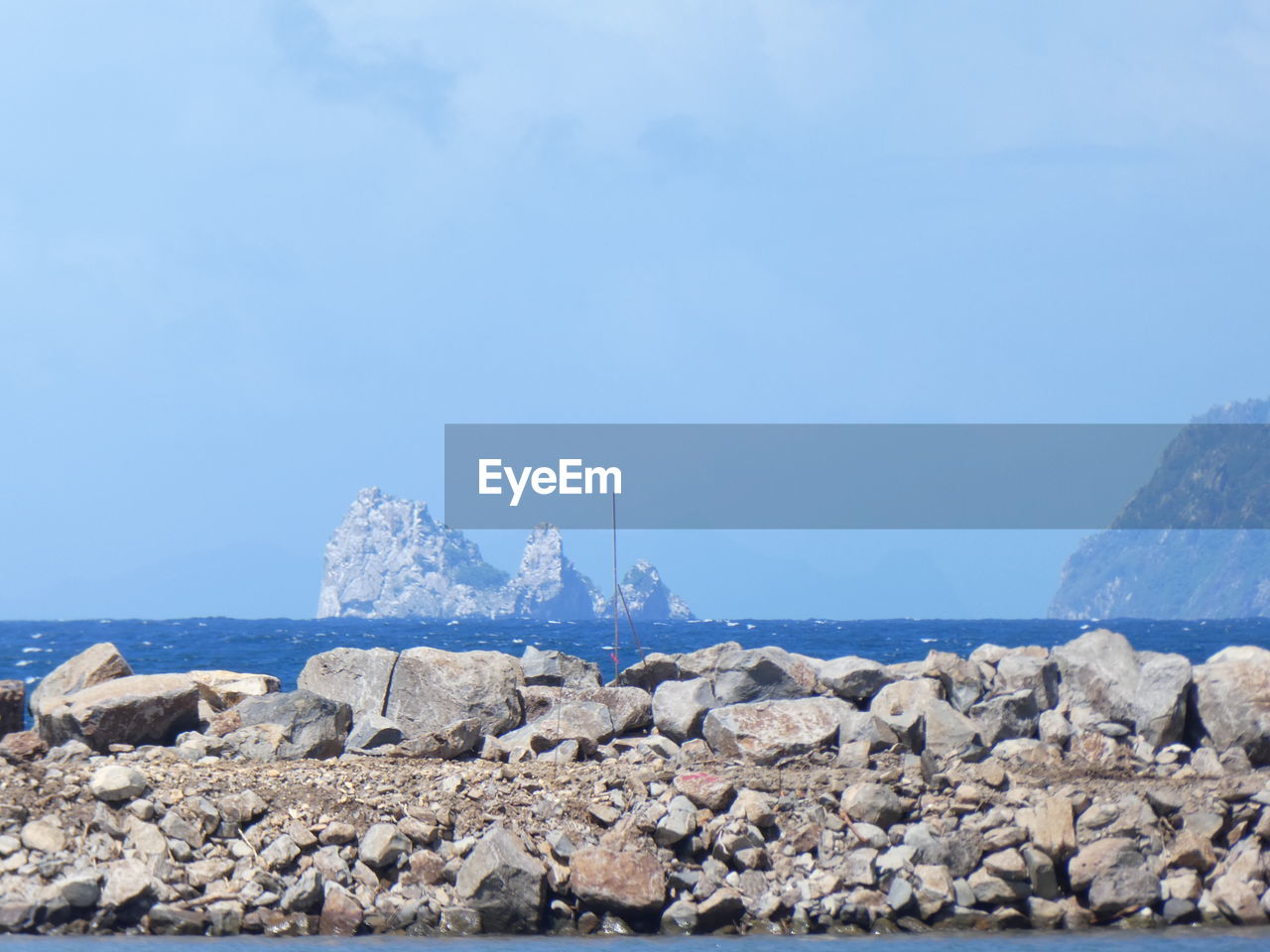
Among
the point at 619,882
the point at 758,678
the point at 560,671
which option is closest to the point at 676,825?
the point at 619,882

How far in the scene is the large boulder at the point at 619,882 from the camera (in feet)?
40.5

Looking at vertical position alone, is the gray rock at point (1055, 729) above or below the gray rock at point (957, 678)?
below

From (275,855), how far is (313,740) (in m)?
2.69

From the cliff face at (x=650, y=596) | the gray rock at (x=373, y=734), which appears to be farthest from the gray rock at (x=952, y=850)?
the cliff face at (x=650, y=596)

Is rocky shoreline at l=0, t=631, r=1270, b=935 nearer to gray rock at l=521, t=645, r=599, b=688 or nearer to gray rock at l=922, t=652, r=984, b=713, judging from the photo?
gray rock at l=922, t=652, r=984, b=713

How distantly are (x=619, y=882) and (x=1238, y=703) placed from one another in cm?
736

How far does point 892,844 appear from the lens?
13.0 m

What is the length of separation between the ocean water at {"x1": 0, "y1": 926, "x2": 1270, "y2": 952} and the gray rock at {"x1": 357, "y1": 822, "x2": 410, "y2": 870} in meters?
0.76

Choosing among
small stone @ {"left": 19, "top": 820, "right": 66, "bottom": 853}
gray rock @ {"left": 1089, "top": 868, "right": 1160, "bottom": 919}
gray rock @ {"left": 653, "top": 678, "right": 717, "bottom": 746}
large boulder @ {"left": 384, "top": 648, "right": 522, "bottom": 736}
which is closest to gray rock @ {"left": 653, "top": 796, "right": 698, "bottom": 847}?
gray rock @ {"left": 653, "top": 678, "right": 717, "bottom": 746}

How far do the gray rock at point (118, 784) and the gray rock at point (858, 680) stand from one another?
7981 millimetres

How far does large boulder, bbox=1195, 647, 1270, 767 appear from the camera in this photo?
1508 centimetres

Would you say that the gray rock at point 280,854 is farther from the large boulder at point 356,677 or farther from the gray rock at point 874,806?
the gray rock at point 874,806

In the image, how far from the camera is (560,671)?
18062 mm

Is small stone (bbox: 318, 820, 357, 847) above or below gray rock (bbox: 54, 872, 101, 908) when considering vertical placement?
above
